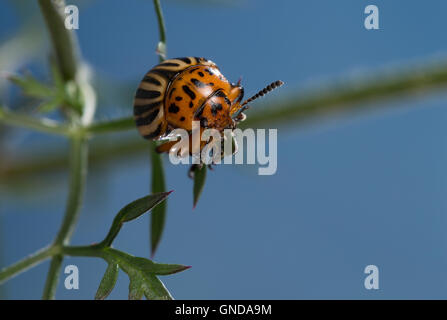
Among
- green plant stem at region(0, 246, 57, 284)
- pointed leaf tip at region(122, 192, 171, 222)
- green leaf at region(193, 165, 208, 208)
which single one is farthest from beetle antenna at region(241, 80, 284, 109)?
green plant stem at region(0, 246, 57, 284)

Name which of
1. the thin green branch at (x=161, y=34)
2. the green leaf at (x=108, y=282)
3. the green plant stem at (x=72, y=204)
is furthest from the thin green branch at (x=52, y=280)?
the thin green branch at (x=161, y=34)

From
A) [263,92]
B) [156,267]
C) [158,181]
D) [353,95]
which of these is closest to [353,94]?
[353,95]

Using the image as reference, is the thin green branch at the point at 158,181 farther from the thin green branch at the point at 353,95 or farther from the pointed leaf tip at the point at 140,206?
the thin green branch at the point at 353,95

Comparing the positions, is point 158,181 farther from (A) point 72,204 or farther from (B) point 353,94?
(B) point 353,94

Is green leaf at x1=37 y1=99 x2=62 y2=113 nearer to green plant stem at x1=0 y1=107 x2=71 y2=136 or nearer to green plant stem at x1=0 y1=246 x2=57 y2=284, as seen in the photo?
green plant stem at x1=0 y1=107 x2=71 y2=136
